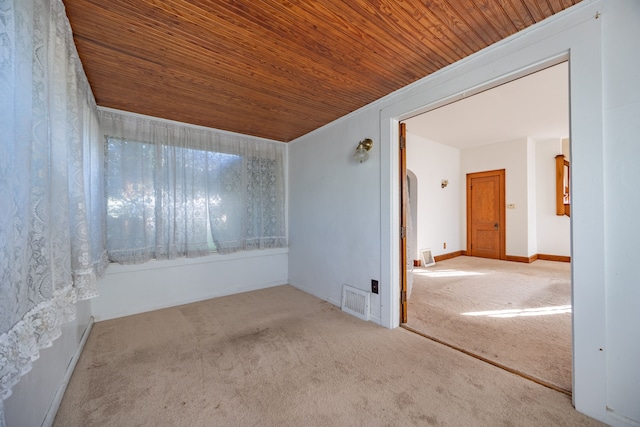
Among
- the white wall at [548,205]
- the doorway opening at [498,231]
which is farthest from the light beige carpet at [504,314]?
the white wall at [548,205]

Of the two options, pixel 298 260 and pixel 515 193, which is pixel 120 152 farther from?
Result: pixel 515 193

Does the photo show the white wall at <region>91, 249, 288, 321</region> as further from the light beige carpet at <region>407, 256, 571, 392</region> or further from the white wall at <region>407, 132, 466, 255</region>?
the white wall at <region>407, 132, 466, 255</region>

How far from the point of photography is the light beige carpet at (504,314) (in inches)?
78.1

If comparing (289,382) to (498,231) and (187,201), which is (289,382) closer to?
(187,201)

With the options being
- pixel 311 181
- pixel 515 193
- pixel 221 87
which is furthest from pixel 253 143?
pixel 515 193

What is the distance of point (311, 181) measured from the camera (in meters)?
3.62

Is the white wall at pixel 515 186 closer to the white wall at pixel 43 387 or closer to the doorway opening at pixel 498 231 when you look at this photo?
the doorway opening at pixel 498 231

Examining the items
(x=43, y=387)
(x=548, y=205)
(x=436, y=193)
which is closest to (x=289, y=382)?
(x=43, y=387)

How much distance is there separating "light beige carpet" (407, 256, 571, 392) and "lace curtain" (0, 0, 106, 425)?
8.45 ft

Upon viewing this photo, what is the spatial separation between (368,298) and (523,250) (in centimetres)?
465

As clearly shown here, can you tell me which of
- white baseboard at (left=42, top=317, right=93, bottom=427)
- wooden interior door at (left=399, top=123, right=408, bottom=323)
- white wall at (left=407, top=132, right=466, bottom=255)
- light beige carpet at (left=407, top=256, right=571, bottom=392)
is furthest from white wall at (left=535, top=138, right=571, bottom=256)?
white baseboard at (left=42, top=317, right=93, bottom=427)

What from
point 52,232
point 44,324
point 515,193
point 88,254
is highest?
point 515,193

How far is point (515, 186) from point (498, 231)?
104cm

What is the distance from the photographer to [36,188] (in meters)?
0.93
